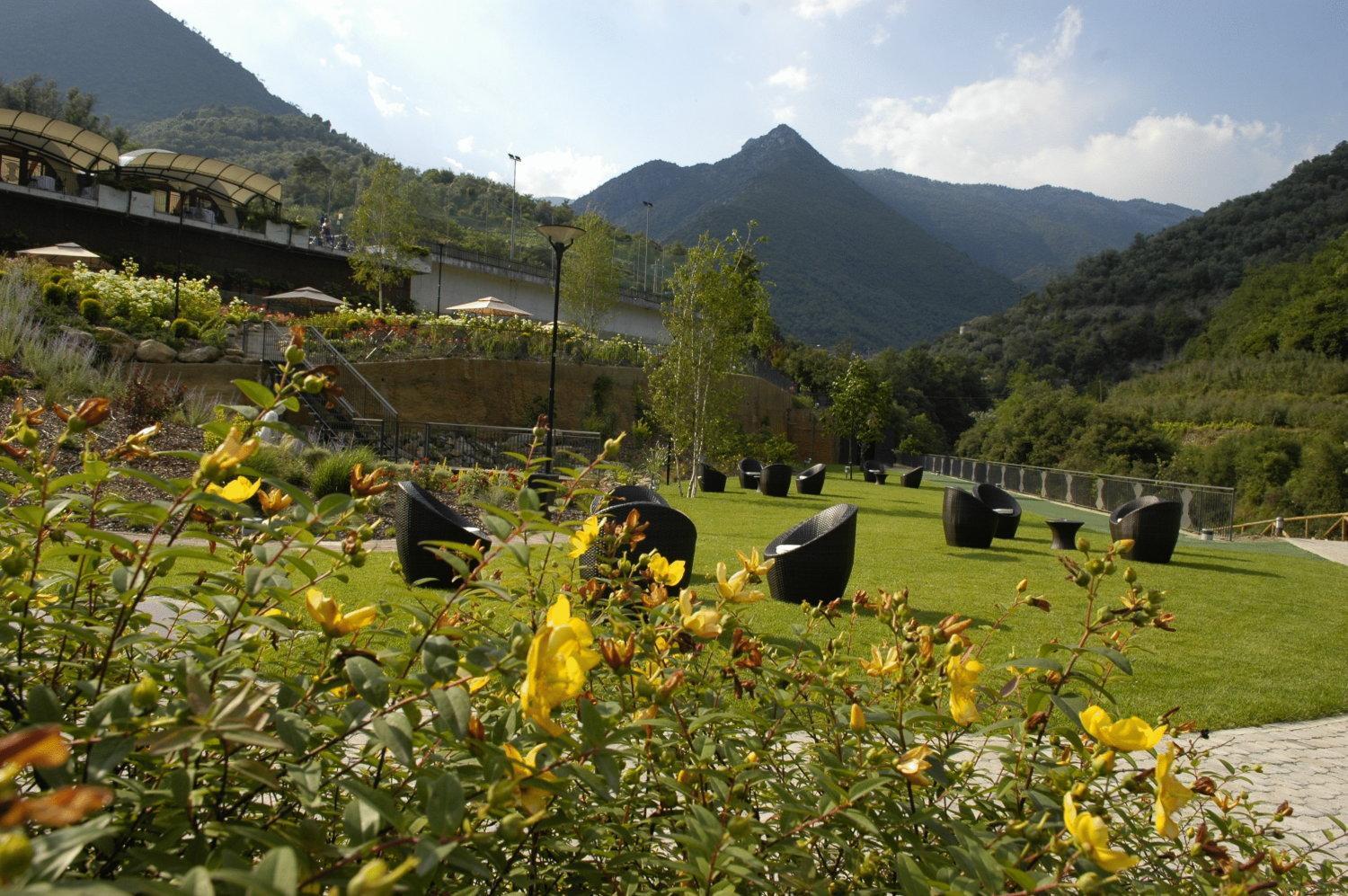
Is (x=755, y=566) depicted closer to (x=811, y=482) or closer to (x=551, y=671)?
(x=551, y=671)

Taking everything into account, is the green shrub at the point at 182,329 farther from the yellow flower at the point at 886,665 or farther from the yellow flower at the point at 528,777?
the yellow flower at the point at 528,777

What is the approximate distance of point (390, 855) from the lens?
0.76m

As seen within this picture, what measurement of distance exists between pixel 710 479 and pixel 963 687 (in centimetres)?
1571

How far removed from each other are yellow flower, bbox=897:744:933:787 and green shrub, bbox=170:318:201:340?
17522 mm

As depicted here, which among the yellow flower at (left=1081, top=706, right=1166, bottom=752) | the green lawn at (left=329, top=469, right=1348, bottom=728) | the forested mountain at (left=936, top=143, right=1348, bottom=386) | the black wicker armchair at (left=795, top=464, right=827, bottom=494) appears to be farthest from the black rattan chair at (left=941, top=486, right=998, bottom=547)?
the forested mountain at (left=936, top=143, right=1348, bottom=386)

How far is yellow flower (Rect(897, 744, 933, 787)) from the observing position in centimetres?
97

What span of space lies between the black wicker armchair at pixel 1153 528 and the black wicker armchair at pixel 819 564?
5.37 m

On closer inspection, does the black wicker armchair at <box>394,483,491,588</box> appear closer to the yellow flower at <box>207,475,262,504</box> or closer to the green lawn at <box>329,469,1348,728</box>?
the green lawn at <box>329,469,1348,728</box>

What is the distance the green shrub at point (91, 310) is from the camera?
14.6 meters

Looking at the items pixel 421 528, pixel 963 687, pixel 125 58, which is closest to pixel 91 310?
pixel 421 528

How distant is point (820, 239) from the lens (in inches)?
3748

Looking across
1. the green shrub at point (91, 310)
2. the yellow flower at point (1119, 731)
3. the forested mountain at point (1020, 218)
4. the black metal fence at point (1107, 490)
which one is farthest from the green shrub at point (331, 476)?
the forested mountain at point (1020, 218)

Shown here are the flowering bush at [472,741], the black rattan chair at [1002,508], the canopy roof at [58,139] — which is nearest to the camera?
the flowering bush at [472,741]

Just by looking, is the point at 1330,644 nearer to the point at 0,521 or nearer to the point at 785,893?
the point at 785,893
